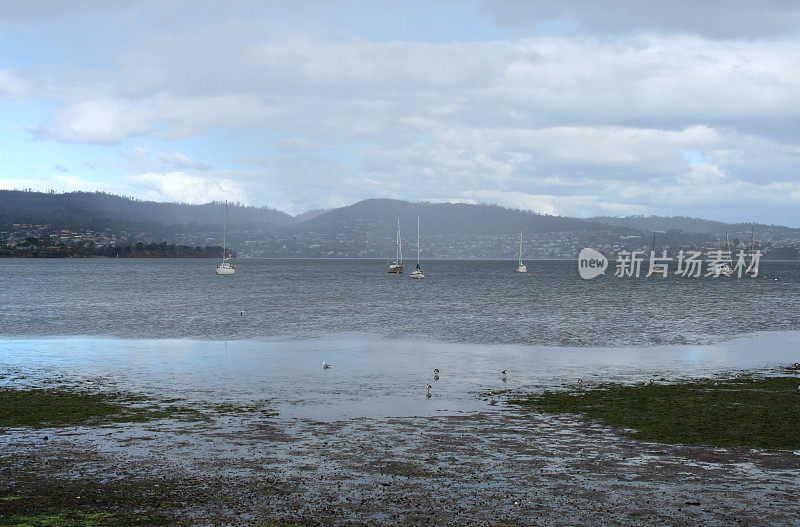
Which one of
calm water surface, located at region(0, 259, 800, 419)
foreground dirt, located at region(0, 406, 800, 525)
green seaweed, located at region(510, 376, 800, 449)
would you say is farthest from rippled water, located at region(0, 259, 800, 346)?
foreground dirt, located at region(0, 406, 800, 525)

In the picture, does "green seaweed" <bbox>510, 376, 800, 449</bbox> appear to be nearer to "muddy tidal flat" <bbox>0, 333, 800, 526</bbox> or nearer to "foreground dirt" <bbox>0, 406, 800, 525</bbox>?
"muddy tidal flat" <bbox>0, 333, 800, 526</bbox>

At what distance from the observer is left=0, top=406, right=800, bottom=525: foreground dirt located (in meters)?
13.3

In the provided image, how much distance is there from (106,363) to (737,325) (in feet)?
164

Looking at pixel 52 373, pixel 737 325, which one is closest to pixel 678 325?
pixel 737 325

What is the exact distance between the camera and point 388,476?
15.8 m

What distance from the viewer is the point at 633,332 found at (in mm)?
54969

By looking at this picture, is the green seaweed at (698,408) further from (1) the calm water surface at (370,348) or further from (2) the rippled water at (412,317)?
(2) the rippled water at (412,317)

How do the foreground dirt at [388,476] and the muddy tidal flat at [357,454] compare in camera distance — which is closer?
the foreground dirt at [388,476]

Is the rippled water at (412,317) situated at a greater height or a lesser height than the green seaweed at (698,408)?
lesser

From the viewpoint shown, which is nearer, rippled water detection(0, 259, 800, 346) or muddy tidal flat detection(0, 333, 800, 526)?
muddy tidal flat detection(0, 333, 800, 526)

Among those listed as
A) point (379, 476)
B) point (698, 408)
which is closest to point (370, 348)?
point (698, 408)

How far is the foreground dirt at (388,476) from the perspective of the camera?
1330cm

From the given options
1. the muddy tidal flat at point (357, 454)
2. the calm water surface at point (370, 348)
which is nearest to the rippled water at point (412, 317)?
the calm water surface at point (370, 348)

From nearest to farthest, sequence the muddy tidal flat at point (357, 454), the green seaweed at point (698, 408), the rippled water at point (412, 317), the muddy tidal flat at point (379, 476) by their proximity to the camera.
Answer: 1. the muddy tidal flat at point (379, 476)
2. the muddy tidal flat at point (357, 454)
3. the green seaweed at point (698, 408)
4. the rippled water at point (412, 317)
